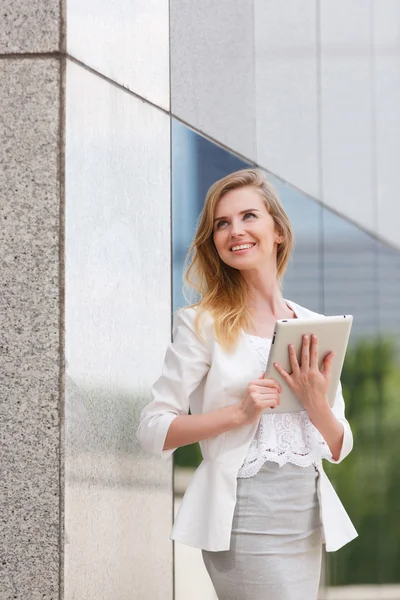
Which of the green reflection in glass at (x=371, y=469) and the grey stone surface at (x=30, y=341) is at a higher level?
the grey stone surface at (x=30, y=341)

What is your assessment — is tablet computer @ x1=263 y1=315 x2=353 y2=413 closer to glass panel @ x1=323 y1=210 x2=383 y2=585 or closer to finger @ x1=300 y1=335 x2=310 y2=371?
finger @ x1=300 y1=335 x2=310 y2=371

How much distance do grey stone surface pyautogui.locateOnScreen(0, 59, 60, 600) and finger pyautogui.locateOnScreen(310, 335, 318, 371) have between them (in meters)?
0.84

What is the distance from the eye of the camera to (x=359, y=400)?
27.0ft

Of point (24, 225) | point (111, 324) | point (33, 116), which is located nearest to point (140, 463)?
point (111, 324)

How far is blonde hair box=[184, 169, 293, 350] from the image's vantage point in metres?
3.72

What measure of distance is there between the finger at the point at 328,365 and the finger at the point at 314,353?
0.05 m

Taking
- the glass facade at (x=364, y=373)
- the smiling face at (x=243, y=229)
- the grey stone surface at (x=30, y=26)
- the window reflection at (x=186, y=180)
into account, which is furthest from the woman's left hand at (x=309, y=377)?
the glass facade at (x=364, y=373)

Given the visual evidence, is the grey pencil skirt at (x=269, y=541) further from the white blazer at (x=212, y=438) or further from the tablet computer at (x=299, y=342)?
the tablet computer at (x=299, y=342)

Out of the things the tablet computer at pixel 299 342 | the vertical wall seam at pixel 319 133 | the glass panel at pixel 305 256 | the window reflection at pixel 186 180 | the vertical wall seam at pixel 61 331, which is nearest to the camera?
→ the tablet computer at pixel 299 342

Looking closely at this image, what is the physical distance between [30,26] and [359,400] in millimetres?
5130

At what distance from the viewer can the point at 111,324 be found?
4.13 metres

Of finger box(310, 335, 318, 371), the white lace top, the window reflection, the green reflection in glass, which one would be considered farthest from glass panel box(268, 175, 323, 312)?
finger box(310, 335, 318, 371)

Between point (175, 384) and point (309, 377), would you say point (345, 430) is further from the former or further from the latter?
point (175, 384)

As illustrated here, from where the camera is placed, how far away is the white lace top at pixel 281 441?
11.5ft
